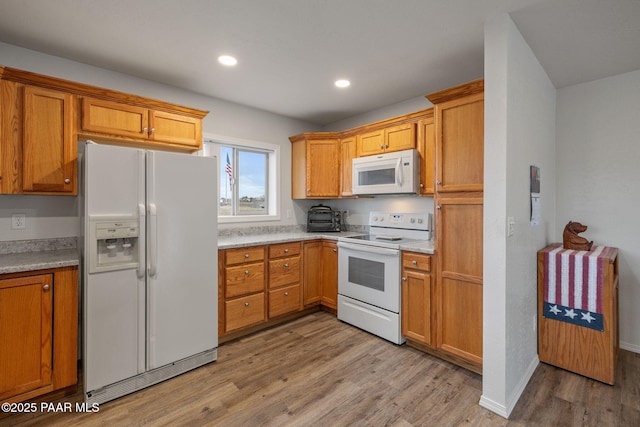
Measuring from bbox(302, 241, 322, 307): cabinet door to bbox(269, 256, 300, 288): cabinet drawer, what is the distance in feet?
0.40

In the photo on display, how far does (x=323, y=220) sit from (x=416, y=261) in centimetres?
157

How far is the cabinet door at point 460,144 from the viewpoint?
2.24 metres

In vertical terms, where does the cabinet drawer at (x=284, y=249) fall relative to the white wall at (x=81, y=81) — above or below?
below

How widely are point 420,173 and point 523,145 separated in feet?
3.22

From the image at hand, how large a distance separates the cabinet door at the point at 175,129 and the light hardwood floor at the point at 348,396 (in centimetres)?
195

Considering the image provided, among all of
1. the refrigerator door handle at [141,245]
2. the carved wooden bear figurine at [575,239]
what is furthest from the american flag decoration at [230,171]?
the carved wooden bear figurine at [575,239]

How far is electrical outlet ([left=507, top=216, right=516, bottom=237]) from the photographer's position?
1869 millimetres

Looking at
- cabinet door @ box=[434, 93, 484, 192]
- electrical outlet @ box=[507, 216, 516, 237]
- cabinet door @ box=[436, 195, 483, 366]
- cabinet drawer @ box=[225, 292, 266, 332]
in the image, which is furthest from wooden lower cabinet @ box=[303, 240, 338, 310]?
electrical outlet @ box=[507, 216, 516, 237]

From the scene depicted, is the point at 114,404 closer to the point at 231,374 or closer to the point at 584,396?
the point at 231,374

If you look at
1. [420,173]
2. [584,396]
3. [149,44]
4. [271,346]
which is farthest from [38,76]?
[584,396]

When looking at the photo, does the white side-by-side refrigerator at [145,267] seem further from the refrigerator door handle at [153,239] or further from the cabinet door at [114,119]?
the cabinet door at [114,119]

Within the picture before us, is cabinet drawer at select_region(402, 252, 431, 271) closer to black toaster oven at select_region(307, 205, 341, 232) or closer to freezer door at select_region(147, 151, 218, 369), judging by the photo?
black toaster oven at select_region(307, 205, 341, 232)

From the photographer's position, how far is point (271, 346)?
110 inches

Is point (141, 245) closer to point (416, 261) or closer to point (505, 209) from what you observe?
point (416, 261)
